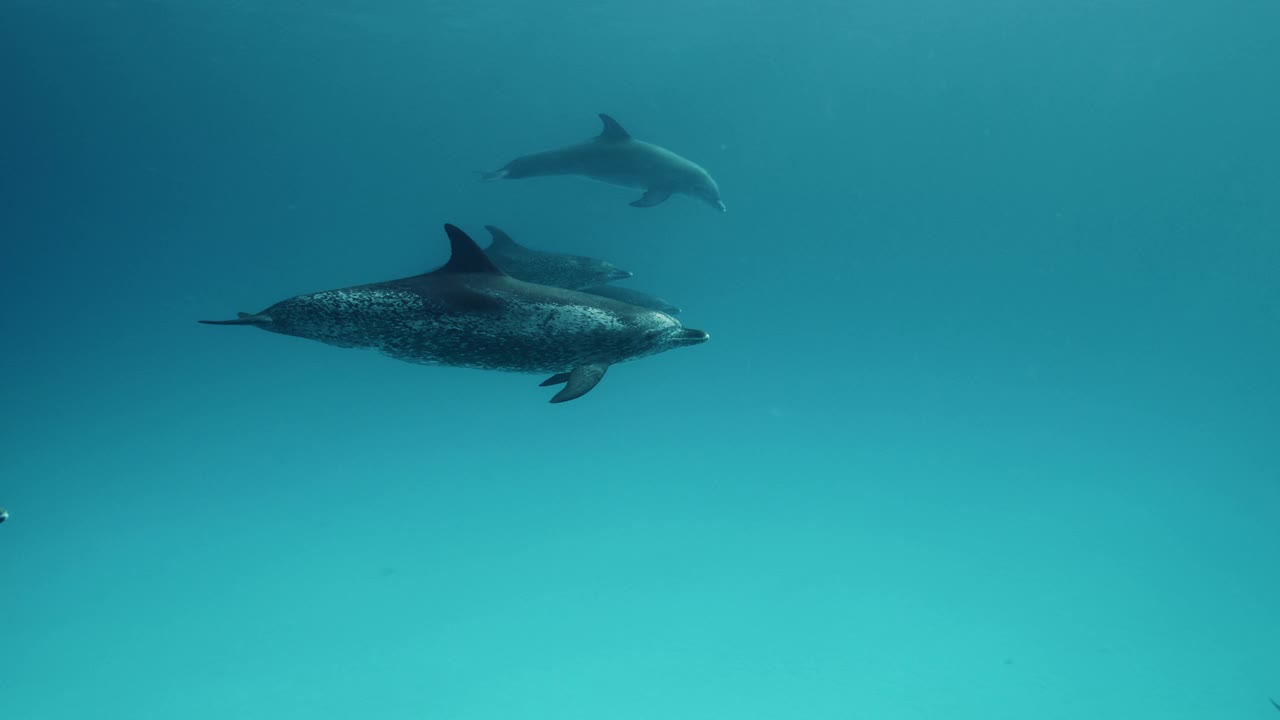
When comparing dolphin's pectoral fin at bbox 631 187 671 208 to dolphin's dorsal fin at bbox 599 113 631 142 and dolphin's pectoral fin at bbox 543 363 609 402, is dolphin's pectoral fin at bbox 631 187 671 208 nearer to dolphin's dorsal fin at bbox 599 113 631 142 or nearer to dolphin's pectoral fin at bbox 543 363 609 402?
dolphin's dorsal fin at bbox 599 113 631 142

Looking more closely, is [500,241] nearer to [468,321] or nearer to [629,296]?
[629,296]

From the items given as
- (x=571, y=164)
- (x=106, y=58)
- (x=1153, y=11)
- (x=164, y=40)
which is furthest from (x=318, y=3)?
(x=1153, y=11)

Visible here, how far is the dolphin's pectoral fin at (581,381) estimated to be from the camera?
4.61 metres

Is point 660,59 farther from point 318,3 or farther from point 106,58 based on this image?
point 106,58

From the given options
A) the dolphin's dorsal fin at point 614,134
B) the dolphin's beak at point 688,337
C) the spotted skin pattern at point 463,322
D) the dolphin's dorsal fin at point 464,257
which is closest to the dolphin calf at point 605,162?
the dolphin's dorsal fin at point 614,134

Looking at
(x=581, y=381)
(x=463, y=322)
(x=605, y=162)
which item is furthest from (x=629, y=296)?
(x=605, y=162)

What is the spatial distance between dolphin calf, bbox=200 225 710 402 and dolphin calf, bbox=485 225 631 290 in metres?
3.57

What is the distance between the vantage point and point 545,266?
8.79 metres

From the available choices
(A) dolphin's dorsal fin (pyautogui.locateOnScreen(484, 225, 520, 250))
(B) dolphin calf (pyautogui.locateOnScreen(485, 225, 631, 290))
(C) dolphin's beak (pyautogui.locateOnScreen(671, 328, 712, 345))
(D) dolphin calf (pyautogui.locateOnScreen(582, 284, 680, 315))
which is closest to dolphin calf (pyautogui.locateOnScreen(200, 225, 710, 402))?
(C) dolphin's beak (pyautogui.locateOnScreen(671, 328, 712, 345))

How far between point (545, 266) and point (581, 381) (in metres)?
4.25

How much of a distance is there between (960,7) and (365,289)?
41.1 m

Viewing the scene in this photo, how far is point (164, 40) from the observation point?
28906mm

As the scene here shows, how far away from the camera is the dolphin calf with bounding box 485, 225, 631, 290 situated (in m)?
8.58

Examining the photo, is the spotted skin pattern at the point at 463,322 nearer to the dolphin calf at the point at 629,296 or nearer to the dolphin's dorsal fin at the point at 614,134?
the dolphin calf at the point at 629,296
